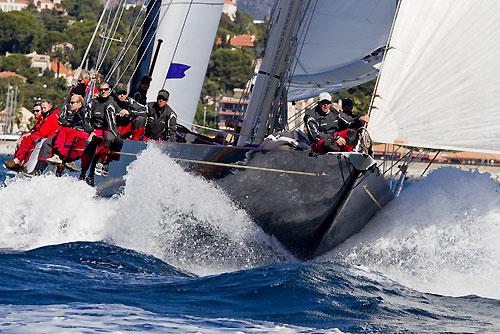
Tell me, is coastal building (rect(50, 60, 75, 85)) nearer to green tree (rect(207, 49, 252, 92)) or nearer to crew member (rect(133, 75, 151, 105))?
green tree (rect(207, 49, 252, 92))

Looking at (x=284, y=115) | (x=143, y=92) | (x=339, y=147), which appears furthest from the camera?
(x=143, y=92)

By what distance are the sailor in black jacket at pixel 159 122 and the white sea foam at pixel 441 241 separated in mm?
2107

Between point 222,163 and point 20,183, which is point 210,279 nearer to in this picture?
point 222,163

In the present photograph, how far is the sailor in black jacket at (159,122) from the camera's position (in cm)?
838

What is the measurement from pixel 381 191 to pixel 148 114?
241 cm

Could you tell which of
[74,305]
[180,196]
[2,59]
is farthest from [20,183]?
[2,59]

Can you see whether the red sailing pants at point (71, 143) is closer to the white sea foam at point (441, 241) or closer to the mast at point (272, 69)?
the mast at point (272, 69)

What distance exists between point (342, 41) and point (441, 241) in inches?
209

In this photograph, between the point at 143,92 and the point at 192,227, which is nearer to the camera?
the point at 192,227

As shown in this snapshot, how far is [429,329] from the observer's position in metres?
5.14

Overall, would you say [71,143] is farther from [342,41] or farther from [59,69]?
[59,69]

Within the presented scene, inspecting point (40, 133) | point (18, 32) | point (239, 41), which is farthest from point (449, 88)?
point (18, 32)

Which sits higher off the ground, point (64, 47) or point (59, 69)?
point (64, 47)

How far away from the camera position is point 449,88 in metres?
6.69
